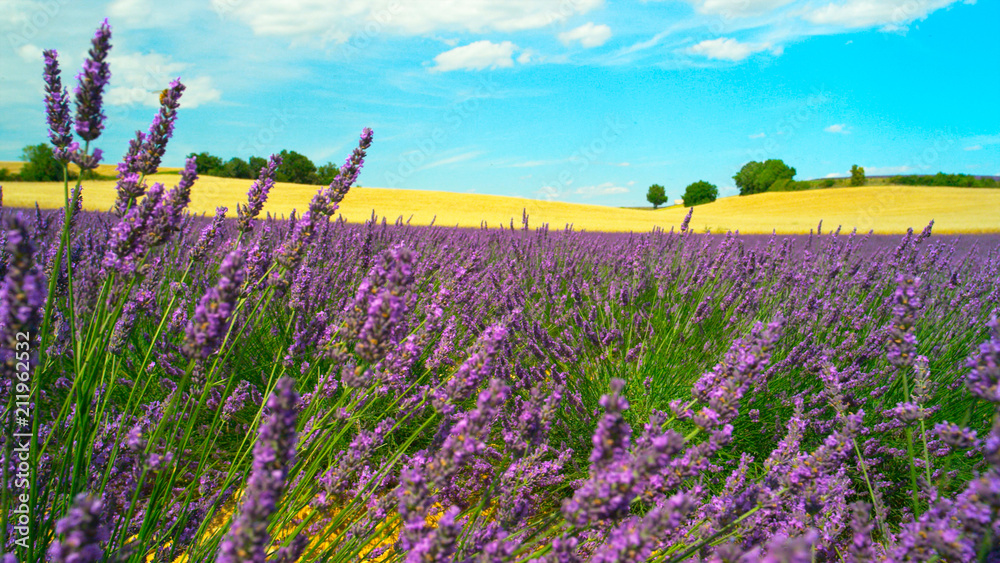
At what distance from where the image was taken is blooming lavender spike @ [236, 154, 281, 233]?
1618mm

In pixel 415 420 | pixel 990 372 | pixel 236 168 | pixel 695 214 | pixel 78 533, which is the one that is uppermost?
pixel 236 168

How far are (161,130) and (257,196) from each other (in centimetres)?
38

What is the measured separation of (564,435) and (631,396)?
0.49 m

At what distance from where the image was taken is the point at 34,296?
2.50ft

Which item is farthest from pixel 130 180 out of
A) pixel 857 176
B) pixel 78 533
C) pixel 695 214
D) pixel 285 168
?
pixel 857 176

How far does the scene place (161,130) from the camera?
4.27 ft

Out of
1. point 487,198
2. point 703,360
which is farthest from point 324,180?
point 703,360

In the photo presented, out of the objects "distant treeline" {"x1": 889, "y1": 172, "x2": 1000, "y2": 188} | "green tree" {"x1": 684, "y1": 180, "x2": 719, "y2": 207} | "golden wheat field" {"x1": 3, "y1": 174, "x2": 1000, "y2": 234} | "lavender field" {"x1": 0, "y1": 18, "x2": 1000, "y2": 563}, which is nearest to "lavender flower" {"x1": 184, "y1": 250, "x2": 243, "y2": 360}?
"lavender field" {"x1": 0, "y1": 18, "x2": 1000, "y2": 563}

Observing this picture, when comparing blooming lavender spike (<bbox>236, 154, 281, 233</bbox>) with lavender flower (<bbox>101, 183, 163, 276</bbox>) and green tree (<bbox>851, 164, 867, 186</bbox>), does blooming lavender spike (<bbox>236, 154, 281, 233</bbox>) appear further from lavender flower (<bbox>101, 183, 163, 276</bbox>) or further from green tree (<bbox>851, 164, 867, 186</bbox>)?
green tree (<bbox>851, 164, 867, 186</bbox>)

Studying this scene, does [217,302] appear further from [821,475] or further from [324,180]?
[324,180]

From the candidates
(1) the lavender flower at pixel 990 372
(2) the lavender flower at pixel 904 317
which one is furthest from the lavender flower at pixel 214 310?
(2) the lavender flower at pixel 904 317

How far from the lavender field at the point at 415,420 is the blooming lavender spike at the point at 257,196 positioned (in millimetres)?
19

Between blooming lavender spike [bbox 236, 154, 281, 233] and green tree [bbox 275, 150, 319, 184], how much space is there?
162ft

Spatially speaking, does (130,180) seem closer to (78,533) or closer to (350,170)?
(350,170)
